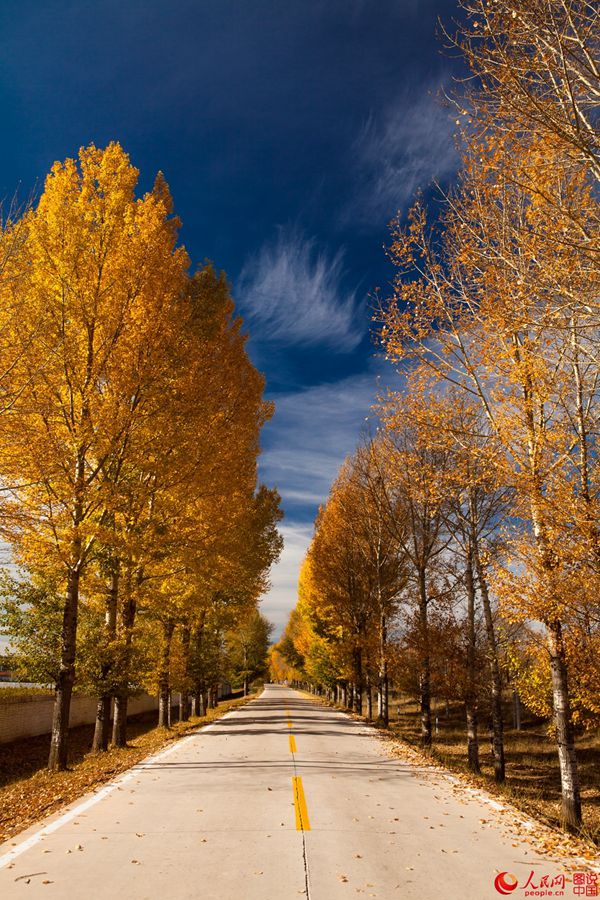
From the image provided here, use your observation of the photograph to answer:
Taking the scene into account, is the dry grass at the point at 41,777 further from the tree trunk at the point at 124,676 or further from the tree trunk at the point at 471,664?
the tree trunk at the point at 471,664

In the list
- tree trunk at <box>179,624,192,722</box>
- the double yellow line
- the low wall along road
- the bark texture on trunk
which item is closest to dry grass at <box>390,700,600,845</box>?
the double yellow line

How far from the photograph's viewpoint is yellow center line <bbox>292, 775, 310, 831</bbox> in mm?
6199

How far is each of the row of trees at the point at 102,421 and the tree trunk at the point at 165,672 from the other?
3502 millimetres

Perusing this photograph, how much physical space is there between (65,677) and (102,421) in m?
4.74

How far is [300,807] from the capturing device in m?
7.04

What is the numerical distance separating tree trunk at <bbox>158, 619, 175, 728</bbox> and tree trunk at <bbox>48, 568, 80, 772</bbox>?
20.6ft

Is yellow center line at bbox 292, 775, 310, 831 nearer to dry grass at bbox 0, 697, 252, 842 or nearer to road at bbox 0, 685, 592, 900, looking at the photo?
road at bbox 0, 685, 592, 900

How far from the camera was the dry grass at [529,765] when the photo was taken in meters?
9.96

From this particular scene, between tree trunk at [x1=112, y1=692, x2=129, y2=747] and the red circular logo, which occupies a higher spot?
the red circular logo

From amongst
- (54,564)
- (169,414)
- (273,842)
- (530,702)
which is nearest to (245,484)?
(169,414)

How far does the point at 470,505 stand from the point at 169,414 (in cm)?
820

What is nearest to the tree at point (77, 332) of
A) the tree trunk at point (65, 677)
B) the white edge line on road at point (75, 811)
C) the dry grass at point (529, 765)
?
the tree trunk at point (65, 677)

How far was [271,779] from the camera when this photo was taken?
352 inches

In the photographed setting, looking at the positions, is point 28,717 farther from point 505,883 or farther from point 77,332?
A: point 505,883
